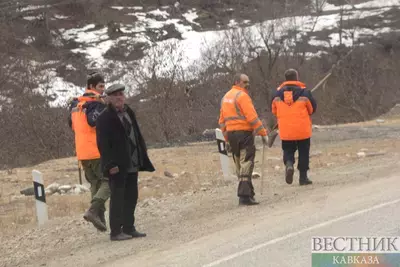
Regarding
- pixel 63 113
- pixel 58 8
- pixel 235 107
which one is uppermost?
pixel 58 8

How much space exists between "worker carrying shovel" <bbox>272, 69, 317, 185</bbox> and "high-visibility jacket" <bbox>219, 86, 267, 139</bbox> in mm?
1469

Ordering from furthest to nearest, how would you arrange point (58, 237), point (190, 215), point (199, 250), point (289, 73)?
point (289, 73), point (190, 215), point (58, 237), point (199, 250)

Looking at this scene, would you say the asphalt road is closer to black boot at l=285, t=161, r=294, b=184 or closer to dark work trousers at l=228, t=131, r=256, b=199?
dark work trousers at l=228, t=131, r=256, b=199

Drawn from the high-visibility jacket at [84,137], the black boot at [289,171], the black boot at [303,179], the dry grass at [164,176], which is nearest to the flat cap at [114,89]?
the high-visibility jacket at [84,137]

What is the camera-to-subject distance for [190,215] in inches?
398

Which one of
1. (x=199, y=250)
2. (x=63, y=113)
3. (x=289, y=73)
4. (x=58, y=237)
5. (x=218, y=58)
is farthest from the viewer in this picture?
(x=218, y=58)

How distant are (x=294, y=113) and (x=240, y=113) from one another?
173 centimetres

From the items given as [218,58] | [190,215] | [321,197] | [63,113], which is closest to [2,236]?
[190,215]

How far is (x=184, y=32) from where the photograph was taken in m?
66.9

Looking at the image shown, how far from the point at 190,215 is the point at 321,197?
1947 millimetres

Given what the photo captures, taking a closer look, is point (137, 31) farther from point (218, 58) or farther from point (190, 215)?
point (190, 215)

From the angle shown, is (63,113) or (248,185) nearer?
(248,185)

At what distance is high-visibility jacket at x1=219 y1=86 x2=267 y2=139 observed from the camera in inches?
391

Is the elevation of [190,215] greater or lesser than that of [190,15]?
lesser
